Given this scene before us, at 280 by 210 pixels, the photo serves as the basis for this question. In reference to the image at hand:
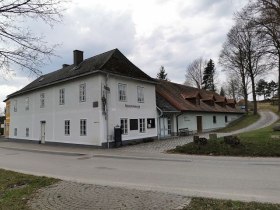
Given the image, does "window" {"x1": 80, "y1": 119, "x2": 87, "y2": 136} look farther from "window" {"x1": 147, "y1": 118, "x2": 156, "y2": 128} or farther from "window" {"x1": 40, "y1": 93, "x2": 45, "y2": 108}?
"window" {"x1": 40, "y1": 93, "x2": 45, "y2": 108}

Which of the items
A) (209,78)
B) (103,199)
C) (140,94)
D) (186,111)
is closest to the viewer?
(103,199)

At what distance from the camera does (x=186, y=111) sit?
3275 centimetres

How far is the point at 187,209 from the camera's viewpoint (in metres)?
5.93

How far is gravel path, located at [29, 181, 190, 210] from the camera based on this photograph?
20.8ft

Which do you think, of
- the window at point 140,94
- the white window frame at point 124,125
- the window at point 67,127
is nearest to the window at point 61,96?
the window at point 67,127

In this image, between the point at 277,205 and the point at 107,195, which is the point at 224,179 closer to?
the point at 277,205

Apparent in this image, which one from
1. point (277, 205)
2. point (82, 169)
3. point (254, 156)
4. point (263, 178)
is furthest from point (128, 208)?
point (254, 156)

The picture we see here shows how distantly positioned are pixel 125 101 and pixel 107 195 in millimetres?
18371

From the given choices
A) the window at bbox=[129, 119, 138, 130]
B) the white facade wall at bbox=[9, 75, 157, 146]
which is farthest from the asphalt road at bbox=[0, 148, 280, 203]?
the window at bbox=[129, 119, 138, 130]

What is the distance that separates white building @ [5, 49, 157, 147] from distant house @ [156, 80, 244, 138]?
267cm

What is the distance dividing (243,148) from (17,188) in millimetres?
12248

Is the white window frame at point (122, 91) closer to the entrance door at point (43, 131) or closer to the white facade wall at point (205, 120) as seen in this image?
the white facade wall at point (205, 120)

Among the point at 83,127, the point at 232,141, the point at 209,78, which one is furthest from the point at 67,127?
the point at 209,78

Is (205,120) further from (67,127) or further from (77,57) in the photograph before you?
(67,127)
